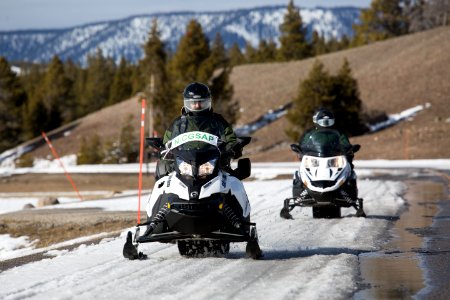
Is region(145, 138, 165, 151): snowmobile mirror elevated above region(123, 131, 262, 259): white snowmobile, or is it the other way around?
region(145, 138, 165, 151): snowmobile mirror

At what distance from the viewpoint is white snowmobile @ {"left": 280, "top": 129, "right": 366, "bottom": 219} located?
577 inches

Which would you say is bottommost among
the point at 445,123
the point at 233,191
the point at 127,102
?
the point at 233,191

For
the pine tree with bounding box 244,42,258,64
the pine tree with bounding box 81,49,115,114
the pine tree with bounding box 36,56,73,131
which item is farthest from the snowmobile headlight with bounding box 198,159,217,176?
the pine tree with bounding box 244,42,258,64

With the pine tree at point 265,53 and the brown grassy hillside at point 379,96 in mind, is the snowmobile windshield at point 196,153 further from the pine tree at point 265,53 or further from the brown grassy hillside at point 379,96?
the pine tree at point 265,53

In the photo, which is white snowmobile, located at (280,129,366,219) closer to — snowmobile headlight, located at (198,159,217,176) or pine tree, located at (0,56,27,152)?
snowmobile headlight, located at (198,159,217,176)

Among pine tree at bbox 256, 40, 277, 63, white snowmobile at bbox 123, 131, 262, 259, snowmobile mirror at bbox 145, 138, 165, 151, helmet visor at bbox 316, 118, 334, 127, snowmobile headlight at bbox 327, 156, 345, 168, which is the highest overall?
pine tree at bbox 256, 40, 277, 63

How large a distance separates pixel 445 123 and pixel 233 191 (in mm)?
53666

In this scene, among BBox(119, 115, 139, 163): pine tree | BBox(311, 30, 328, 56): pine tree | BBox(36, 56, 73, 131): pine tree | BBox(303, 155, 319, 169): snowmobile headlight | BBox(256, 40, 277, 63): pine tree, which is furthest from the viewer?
BBox(256, 40, 277, 63): pine tree

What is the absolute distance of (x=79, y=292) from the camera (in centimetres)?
736

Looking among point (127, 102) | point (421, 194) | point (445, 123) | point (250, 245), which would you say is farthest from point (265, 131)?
point (250, 245)

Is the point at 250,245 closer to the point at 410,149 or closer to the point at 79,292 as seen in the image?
the point at 79,292

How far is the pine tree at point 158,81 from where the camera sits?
6144cm

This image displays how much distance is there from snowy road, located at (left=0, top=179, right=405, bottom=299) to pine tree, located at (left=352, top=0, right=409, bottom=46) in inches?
4001

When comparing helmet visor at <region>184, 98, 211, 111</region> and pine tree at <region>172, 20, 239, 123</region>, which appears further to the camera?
pine tree at <region>172, 20, 239, 123</region>
